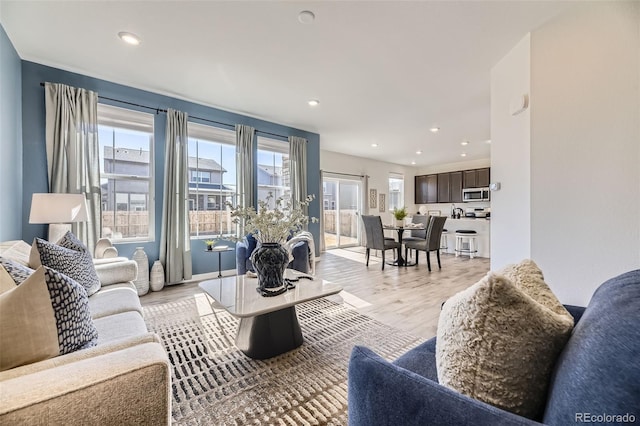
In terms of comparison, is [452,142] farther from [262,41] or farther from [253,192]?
[262,41]

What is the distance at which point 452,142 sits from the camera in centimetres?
588

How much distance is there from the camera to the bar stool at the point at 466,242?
Result: 596 cm

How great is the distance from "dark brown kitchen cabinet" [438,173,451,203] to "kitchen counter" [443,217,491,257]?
182 centimetres

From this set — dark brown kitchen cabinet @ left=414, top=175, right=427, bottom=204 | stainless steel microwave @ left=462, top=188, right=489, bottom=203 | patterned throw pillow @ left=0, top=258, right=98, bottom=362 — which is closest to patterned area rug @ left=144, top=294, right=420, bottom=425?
patterned throw pillow @ left=0, top=258, right=98, bottom=362

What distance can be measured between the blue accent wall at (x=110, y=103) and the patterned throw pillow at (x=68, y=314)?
2528 mm

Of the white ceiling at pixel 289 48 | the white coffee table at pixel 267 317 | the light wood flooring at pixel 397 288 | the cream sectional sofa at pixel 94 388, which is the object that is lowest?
the light wood flooring at pixel 397 288

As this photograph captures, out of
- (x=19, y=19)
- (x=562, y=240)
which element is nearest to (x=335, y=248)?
(x=562, y=240)

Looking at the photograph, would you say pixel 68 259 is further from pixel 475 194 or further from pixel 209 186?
pixel 475 194

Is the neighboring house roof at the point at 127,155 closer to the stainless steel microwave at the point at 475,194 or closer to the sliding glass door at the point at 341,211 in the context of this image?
the sliding glass door at the point at 341,211

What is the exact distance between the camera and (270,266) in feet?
6.22

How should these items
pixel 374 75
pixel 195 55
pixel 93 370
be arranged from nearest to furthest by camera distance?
pixel 93 370, pixel 195 55, pixel 374 75

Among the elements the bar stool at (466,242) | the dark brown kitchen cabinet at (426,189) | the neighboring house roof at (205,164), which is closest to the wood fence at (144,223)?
the neighboring house roof at (205,164)

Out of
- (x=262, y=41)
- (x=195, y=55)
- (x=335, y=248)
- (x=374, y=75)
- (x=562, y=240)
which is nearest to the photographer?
(x=562, y=240)

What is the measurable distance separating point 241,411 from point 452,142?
6.25 metres
